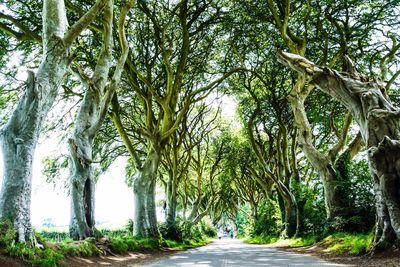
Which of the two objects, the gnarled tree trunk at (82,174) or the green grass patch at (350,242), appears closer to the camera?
the green grass patch at (350,242)

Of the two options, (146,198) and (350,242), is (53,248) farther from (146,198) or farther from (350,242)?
(146,198)

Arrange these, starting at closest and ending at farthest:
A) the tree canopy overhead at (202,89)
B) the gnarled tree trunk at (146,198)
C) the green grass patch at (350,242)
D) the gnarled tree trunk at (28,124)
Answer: the gnarled tree trunk at (28,124), the tree canopy overhead at (202,89), the green grass patch at (350,242), the gnarled tree trunk at (146,198)

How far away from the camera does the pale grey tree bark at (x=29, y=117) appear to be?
7.66 meters

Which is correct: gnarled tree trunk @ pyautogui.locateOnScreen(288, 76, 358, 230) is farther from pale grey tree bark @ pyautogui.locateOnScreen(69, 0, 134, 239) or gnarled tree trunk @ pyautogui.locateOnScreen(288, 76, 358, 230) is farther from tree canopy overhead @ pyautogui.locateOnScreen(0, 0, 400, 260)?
pale grey tree bark @ pyautogui.locateOnScreen(69, 0, 134, 239)

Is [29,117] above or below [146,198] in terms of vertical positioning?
above

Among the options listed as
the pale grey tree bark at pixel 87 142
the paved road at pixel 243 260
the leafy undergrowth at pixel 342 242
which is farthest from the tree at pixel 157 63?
the leafy undergrowth at pixel 342 242

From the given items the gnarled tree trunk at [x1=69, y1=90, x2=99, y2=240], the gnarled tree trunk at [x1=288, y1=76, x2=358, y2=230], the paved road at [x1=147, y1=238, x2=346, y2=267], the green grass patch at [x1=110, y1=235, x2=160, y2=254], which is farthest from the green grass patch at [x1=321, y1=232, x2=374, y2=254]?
the gnarled tree trunk at [x1=69, y1=90, x2=99, y2=240]

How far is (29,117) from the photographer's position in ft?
26.9

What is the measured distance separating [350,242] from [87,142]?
9.30 m

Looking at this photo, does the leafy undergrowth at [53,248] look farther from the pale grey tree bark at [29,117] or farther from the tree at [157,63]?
the tree at [157,63]

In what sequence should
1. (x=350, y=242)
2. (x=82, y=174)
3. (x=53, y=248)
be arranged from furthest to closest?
(x=350, y=242) → (x=82, y=174) → (x=53, y=248)

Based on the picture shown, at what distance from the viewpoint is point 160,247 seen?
1864cm

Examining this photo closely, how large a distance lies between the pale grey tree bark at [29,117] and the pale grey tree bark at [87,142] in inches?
120

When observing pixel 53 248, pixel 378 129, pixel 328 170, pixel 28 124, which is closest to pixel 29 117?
pixel 28 124
